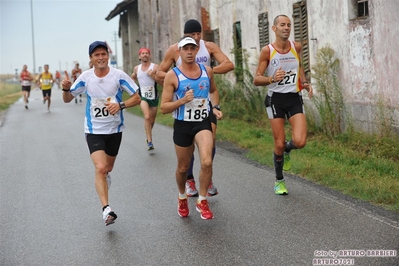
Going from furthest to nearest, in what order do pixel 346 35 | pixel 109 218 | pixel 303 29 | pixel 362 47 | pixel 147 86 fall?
pixel 303 29
pixel 147 86
pixel 346 35
pixel 362 47
pixel 109 218

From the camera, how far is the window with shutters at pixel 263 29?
1825 centimetres

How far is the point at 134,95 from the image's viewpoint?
763cm

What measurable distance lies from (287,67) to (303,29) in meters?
7.42

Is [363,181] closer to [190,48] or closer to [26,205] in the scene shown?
[190,48]

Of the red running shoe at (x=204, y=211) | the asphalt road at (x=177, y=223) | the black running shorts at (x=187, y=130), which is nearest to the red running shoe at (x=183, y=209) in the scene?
the asphalt road at (x=177, y=223)

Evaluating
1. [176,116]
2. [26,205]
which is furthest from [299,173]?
[26,205]

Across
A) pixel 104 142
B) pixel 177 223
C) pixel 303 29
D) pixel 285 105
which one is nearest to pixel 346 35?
pixel 303 29

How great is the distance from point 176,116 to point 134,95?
2.31ft

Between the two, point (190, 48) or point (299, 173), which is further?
point (299, 173)

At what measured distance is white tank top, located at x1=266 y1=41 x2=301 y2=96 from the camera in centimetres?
816

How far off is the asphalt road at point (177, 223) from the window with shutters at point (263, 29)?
768 cm

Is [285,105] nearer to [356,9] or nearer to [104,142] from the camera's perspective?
[104,142]

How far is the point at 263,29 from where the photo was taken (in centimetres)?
1850

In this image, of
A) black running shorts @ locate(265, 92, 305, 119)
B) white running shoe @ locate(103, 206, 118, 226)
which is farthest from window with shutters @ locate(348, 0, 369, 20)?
white running shoe @ locate(103, 206, 118, 226)
